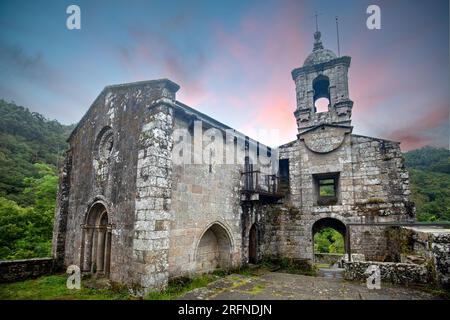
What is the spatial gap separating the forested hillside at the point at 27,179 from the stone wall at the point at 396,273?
1320 cm

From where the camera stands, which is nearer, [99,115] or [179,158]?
[179,158]

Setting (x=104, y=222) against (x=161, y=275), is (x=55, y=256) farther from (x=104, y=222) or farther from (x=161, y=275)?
(x=161, y=275)

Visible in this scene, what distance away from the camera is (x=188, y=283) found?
23.0ft

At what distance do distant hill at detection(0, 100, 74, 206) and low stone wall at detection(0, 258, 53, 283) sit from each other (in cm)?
1215

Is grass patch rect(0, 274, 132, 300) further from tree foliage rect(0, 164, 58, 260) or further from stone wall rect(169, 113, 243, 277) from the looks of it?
tree foliage rect(0, 164, 58, 260)

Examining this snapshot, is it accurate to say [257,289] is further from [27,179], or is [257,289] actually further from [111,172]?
[27,179]

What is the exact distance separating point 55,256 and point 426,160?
40.7m

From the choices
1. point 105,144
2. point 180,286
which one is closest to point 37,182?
point 105,144

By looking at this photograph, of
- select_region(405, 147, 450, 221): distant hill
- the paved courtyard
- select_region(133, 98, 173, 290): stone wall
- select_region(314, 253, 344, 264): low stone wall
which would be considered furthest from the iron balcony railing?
select_region(405, 147, 450, 221): distant hill

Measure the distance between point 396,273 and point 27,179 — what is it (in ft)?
61.0

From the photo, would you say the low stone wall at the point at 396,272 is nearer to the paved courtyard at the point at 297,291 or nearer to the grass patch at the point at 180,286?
the paved courtyard at the point at 297,291

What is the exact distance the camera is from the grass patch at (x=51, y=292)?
652 centimetres

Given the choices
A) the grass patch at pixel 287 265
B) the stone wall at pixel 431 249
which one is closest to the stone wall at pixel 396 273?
the stone wall at pixel 431 249
